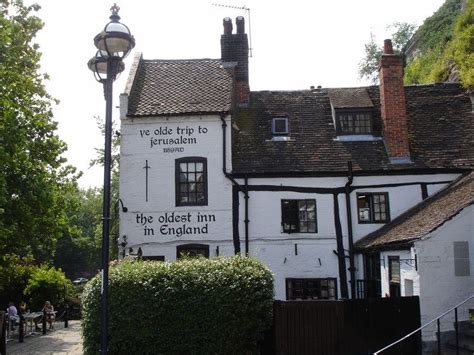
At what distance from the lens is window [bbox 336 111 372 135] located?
21891 millimetres

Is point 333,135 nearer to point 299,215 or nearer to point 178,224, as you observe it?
point 299,215

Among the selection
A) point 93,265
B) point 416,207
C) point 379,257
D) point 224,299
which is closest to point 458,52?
point 416,207

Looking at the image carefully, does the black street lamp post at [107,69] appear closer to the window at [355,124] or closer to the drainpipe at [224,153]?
the drainpipe at [224,153]

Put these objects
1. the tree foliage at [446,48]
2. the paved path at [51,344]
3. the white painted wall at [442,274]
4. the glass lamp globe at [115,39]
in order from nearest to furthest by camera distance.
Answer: the glass lamp globe at [115,39]
the white painted wall at [442,274]
the paved path at [51,344]
the tree foliage at [446,48]

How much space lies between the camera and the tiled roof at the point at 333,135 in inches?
809

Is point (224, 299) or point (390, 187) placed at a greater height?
point (390, 187)

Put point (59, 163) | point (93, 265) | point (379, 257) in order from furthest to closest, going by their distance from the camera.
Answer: point (93, 265) < point (59, 163) < point (379, 257)

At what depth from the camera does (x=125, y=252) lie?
20.4 metres

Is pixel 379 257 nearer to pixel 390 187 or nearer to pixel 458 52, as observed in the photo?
pixel 390 187

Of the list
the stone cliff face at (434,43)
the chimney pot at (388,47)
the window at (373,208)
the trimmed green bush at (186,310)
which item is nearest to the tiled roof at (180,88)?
the window at (373,208)

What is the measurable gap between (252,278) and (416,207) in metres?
8.75

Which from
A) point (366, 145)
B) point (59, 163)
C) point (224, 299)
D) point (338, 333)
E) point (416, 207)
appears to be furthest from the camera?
point (59, 163)

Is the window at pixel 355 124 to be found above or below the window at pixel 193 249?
above

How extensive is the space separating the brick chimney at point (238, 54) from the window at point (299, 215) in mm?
5364
